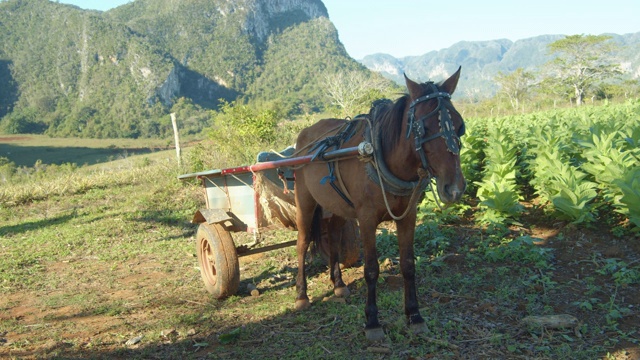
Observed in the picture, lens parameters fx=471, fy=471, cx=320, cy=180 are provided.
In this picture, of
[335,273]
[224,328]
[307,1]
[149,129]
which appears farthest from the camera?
[307,1]

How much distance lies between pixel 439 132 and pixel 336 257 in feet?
8.07

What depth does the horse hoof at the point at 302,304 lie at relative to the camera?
4838 mm

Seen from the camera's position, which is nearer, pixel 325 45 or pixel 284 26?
pixel 325 45

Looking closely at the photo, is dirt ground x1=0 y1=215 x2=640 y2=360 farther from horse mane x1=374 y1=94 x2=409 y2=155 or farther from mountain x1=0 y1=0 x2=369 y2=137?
mountain x1=0 y1=0 x2=369 y2=137

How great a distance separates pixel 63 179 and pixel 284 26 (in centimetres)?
13027

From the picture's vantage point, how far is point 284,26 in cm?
13700

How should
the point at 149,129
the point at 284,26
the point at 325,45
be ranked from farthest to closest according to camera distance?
the point at 284,26 → the point at 325,45 → the point at 149,129

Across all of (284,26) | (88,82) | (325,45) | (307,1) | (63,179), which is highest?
(307,1)

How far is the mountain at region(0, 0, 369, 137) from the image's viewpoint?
8212 cm

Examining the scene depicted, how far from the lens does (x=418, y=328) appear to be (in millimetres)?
3852

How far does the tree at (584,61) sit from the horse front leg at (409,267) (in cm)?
6325

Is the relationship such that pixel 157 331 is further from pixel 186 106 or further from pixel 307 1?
pixel 307 1

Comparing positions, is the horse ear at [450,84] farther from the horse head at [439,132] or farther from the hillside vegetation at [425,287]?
the hillside vegetation at [425,287]

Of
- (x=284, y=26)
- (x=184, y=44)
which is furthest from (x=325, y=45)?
(x=184, y=44)
